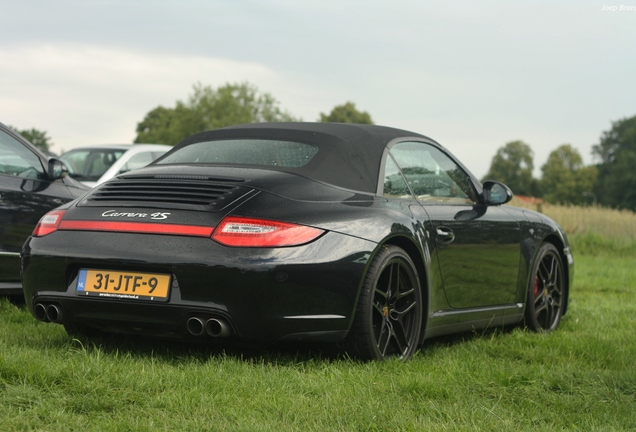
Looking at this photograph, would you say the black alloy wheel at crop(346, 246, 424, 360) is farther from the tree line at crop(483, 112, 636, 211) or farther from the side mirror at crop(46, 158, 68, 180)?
the tree line at crop(483, 112, 636, 211)

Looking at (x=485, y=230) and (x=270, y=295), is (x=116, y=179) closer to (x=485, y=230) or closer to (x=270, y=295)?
(x=270, y=295)

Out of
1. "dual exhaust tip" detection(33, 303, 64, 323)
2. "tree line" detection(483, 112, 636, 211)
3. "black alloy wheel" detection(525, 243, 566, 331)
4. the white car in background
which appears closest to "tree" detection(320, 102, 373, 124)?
"tree line" detection(483, 112, 636, 211)

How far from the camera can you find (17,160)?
298 inches

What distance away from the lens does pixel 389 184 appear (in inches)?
233

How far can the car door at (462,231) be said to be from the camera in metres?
6.15

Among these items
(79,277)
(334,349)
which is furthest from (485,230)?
(79,277)

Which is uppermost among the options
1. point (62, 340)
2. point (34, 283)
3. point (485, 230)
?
point (485, 230)

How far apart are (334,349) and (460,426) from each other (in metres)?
1.48

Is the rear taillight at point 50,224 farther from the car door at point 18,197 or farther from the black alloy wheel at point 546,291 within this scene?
the black alloy wheel at point 546,291

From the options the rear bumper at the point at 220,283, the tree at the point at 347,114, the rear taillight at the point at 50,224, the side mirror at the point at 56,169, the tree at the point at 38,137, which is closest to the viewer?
the rear bumper at the point at 220,283

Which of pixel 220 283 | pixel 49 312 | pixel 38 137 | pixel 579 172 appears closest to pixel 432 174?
pixel 220 283

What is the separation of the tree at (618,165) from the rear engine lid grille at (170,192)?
276 feet

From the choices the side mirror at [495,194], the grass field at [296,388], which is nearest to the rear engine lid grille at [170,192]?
the grass field at [296,388]

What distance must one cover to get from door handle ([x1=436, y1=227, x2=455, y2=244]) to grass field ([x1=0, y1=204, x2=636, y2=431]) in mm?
688
